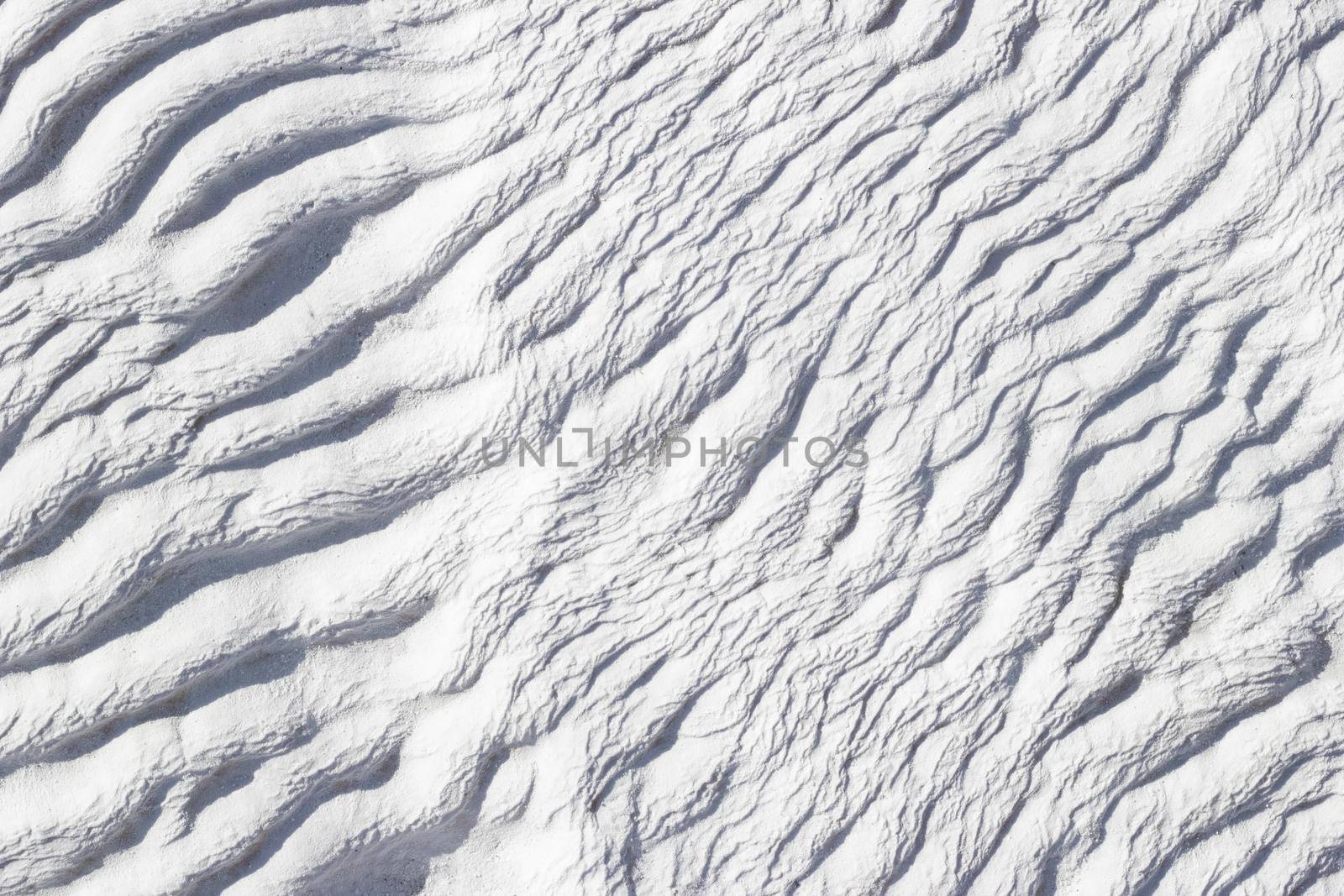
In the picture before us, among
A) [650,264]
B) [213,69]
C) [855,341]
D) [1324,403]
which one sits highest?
[213,69]

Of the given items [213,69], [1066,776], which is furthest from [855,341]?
[213,69]

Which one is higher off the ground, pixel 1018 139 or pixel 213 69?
pixel 213 69

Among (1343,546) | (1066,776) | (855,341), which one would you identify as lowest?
(1066,776)

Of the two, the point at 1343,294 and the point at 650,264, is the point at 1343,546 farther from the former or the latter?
the point at 650,264

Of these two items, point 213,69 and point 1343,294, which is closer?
point 213,69

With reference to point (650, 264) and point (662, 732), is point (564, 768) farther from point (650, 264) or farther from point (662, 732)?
point (650, 264)

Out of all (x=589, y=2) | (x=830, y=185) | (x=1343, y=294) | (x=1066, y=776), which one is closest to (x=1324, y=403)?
(x=1343, y=294)
